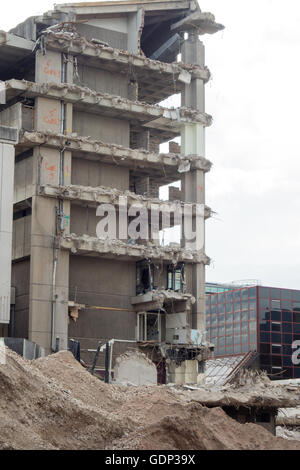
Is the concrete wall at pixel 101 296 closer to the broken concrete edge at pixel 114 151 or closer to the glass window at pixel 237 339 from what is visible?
the broken concrete edge at pixel 114 151

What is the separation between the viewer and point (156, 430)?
23.0 metres

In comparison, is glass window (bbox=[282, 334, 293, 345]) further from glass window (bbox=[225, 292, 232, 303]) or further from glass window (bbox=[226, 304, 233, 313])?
glass window (bbox=[225, 292, 232, 303])

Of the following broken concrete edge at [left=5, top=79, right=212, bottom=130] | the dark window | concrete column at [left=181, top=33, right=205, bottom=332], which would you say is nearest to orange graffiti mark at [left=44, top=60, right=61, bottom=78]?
broken concrete edge at [left=5, top=79, right=212, bottom=130]

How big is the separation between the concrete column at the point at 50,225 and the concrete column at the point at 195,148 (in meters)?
10.9

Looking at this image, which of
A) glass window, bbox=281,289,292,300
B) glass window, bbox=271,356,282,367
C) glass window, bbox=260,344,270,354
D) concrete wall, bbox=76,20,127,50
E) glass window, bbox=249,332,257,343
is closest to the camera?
concrete wall, bbox=76,20,127,50

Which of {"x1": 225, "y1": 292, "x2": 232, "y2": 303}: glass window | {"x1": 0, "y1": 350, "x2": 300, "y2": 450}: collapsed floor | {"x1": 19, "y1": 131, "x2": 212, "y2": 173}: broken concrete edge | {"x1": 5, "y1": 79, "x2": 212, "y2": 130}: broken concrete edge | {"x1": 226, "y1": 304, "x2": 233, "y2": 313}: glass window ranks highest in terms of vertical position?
{"x1": 5, "y1": 79, "x2": 212, "y2": 130}: broken concrete edge

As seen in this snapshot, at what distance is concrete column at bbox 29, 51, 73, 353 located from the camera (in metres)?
60.5

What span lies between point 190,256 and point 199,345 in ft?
22.7

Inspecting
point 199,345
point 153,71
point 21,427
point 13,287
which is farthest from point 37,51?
point 21,427

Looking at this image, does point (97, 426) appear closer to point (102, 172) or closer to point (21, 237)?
point (21, 237)

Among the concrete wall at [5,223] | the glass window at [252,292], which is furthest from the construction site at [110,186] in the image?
the glass window at [252,292]

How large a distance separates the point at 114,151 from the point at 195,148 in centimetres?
822

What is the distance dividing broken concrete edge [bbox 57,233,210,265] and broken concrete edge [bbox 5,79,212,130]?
10382mm

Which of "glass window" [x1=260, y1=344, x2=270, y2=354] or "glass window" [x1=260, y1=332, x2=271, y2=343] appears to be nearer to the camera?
"glass window" [x1=260, y1=344, x2=270, y2=354]
